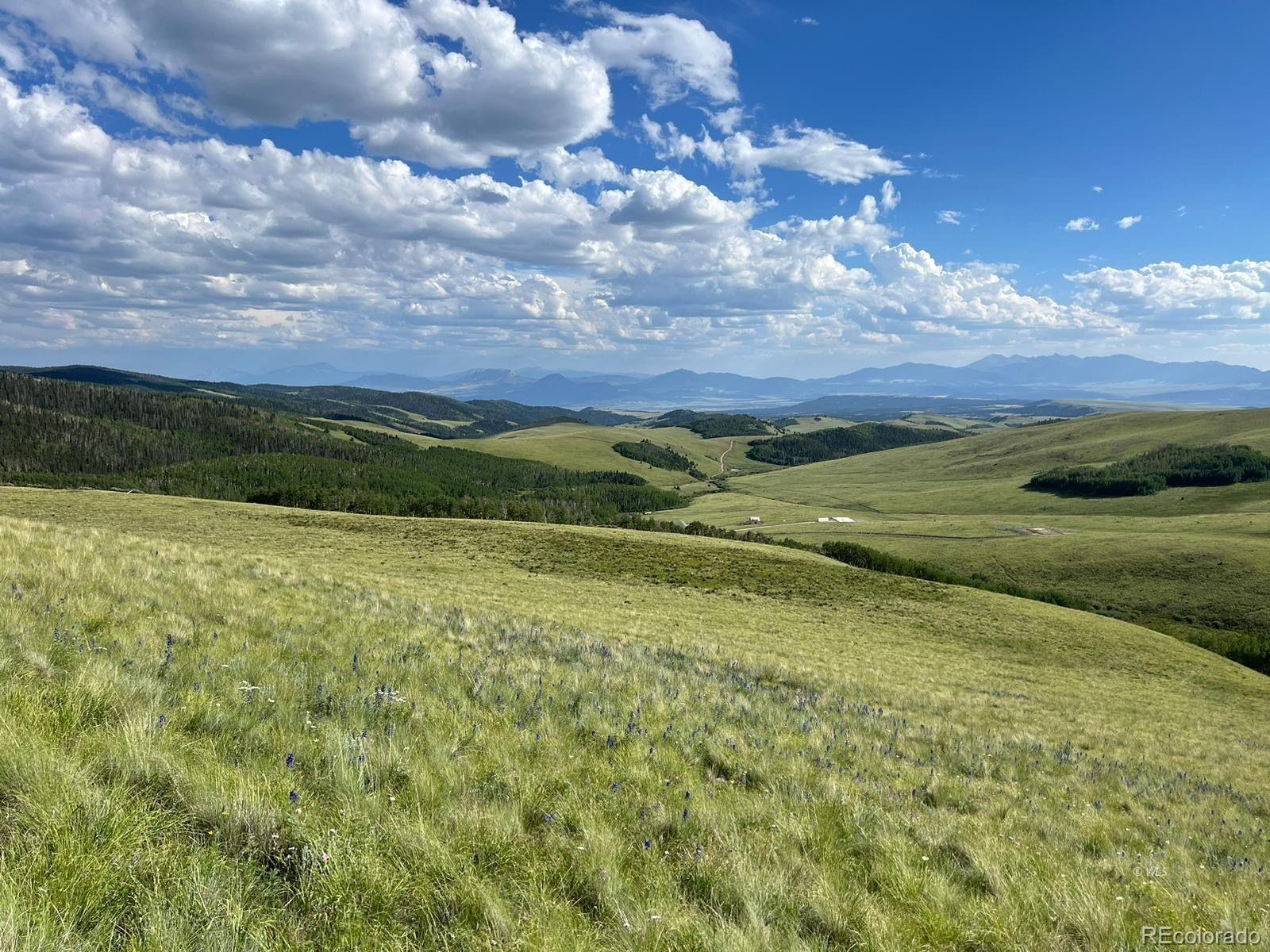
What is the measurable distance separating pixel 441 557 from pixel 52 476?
553ft

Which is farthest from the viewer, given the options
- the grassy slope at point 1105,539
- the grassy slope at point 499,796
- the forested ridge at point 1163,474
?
the forested ridge at point 1163,474

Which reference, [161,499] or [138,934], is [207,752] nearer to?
[138,934]

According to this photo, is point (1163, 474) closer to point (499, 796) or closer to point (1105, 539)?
point (1105, 539)

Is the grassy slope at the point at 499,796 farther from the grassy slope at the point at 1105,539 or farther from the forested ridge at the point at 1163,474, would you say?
the forested ridge at the point at 1163,474

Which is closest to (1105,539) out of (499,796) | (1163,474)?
(1163,474)

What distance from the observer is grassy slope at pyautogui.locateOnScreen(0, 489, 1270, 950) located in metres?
3.56

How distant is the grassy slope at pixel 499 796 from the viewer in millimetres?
3564

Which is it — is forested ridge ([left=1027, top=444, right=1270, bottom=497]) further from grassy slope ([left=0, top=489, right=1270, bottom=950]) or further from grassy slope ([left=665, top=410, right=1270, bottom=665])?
grassy slope ([left=0, top=489, right=1270, bottom=950])

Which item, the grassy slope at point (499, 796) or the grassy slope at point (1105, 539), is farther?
the grassy slope at point (1105, 539)

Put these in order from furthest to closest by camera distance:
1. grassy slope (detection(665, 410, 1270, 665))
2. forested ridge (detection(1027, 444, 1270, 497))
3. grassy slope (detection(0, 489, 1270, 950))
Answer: forested ridge (detection(1027, 444, 1270, 497)) < grassy slope (detection(665, 410, 1270, 665)) < grassy slope (detection(0, 489, 1270, 950))

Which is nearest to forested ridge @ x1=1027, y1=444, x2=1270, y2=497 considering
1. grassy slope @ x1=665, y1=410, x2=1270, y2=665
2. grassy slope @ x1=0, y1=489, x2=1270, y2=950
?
grassy slope @ x1=665, y1=410, x2=1270, y2=665

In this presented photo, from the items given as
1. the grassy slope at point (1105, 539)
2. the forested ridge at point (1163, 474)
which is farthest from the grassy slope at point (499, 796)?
the forested ridge at point (1163, 474)

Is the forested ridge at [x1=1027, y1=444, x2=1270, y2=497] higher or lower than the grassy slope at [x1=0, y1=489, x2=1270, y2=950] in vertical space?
lower

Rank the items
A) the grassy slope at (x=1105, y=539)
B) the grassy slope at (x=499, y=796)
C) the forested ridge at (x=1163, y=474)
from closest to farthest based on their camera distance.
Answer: the grassy slope at (x=499, y=796)
the grassy slope at (x=1105, y=539)
the forested ridge at (x=1163, y=474)
